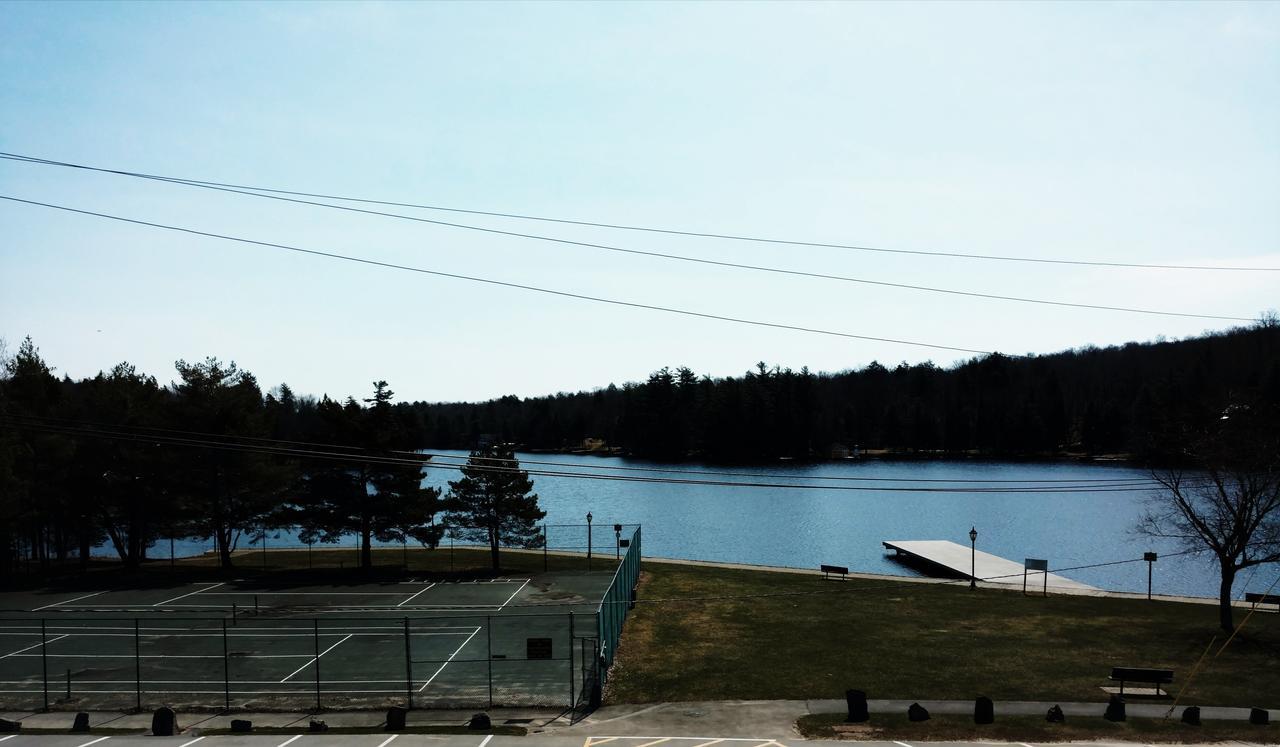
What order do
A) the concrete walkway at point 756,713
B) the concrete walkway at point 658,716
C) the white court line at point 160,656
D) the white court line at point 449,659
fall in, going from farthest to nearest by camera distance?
the white court line at point 160,656 → the white court line at point 449,659 → the concrete walkway at point 658,716 → the concrete walkway at point 756,713

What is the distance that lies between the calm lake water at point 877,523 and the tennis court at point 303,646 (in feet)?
27.6

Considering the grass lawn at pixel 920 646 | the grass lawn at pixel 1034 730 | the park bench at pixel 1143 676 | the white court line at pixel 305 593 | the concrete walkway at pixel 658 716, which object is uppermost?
the park bench at pixel 1143 676

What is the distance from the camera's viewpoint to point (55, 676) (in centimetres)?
2959

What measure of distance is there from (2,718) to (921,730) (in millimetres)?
25072

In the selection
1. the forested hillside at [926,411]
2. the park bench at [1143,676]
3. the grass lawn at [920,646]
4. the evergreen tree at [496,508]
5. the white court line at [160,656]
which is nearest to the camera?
the park bench at [1143,676]

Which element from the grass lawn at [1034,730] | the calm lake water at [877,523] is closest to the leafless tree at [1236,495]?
the calm lake water at [877,523]

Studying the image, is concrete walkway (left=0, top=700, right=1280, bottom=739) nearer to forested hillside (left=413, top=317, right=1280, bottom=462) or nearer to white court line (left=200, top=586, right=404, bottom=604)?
white court line (left=200, top=586, right=404, bottom=604)

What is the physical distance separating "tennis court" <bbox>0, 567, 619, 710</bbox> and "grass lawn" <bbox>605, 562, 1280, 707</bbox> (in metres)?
3.23

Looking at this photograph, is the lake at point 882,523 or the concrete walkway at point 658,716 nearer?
the concrete walkway at point 658,716

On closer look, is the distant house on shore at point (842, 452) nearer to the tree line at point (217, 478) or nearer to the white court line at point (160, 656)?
the tree line at point (217, 478)

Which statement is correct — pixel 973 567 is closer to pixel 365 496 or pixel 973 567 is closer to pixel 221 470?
pixel 365 496

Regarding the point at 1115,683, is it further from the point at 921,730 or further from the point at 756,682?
the point at 756,682

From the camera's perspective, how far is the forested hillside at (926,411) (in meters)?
138

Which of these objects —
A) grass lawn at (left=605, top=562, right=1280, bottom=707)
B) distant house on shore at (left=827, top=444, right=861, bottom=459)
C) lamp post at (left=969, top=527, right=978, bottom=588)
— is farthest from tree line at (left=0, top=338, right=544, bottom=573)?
distant house on shore at (left=827, top=444, right=861, bottom=459)
